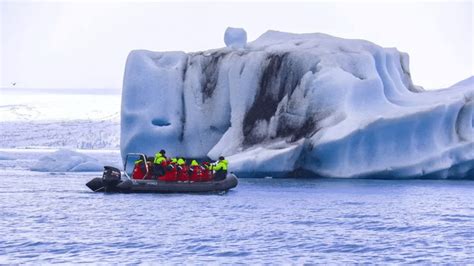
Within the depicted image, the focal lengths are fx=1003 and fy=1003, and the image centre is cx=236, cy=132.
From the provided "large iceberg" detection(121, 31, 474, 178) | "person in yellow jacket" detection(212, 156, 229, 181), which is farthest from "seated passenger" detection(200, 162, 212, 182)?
"large iceberg" detection(121, 31, 474, 178)

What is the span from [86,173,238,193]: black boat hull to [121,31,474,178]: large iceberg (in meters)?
6.93

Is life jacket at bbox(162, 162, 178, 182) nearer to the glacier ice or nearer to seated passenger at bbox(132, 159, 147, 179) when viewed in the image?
seated passenger at bbox(132, 159, 147, 179)

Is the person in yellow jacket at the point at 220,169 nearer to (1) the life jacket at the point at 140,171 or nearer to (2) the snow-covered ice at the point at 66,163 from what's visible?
(1) the life jacket at the point at 140,171

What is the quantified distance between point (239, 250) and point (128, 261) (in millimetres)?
2527

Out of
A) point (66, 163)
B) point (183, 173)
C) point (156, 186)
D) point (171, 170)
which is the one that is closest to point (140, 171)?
point (156, 186)

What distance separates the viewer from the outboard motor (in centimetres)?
3269

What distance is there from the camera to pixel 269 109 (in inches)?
1759

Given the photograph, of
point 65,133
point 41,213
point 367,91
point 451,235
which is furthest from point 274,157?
point 65,133

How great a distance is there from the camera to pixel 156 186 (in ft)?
107

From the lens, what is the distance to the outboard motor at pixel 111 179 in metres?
32.7

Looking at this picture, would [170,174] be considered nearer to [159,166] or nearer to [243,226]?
[159,166]

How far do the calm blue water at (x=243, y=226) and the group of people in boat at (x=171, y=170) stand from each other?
39.9 inches

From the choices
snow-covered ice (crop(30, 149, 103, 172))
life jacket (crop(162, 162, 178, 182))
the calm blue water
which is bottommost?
the calm blue water

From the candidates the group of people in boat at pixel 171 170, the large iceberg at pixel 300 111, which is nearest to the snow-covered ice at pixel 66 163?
the large iceberg at pixel 300 111
